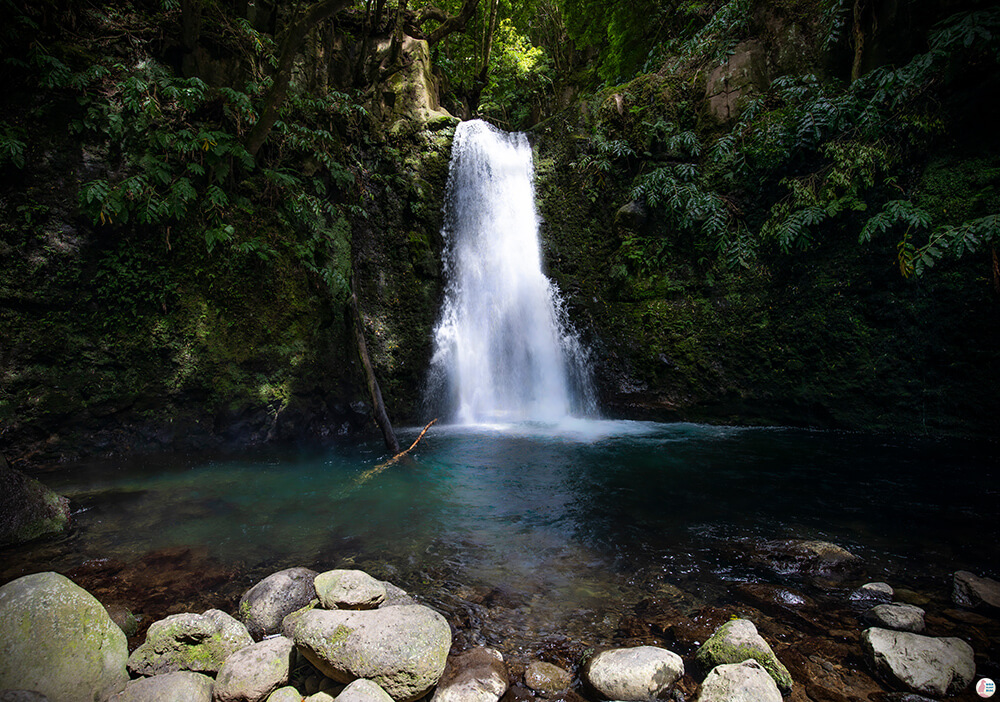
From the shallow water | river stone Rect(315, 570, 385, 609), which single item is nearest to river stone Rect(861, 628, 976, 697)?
the shallow water

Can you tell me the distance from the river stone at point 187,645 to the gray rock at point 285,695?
413mm

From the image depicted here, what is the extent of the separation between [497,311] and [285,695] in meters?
7.16

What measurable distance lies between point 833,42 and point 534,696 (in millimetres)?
9271

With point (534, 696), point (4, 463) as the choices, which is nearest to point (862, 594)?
point (534, 696)

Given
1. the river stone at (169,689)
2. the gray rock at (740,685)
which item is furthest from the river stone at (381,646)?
the gray rock at (740,685)

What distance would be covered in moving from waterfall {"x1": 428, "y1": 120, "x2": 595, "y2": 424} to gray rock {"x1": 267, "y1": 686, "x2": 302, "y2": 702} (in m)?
6.16

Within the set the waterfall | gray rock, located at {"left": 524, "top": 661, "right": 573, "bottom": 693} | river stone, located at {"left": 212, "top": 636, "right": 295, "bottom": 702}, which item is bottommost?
gray rock, located at {"left": 524, "top": 661, "right": 573, "bottom": 693}

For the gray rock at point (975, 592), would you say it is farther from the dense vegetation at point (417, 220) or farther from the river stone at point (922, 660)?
the dense vegetation at point (417, 220)

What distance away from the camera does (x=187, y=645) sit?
2197 mm

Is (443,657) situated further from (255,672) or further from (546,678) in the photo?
(255,672)

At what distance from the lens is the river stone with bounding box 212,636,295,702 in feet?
6.50

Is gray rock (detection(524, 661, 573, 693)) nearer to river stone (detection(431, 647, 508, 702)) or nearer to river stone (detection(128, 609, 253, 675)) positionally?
river stone (detection(431, 647, 508, 702))

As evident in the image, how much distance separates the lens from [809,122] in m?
6.30

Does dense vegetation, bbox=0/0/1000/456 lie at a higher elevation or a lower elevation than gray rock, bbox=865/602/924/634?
higher
